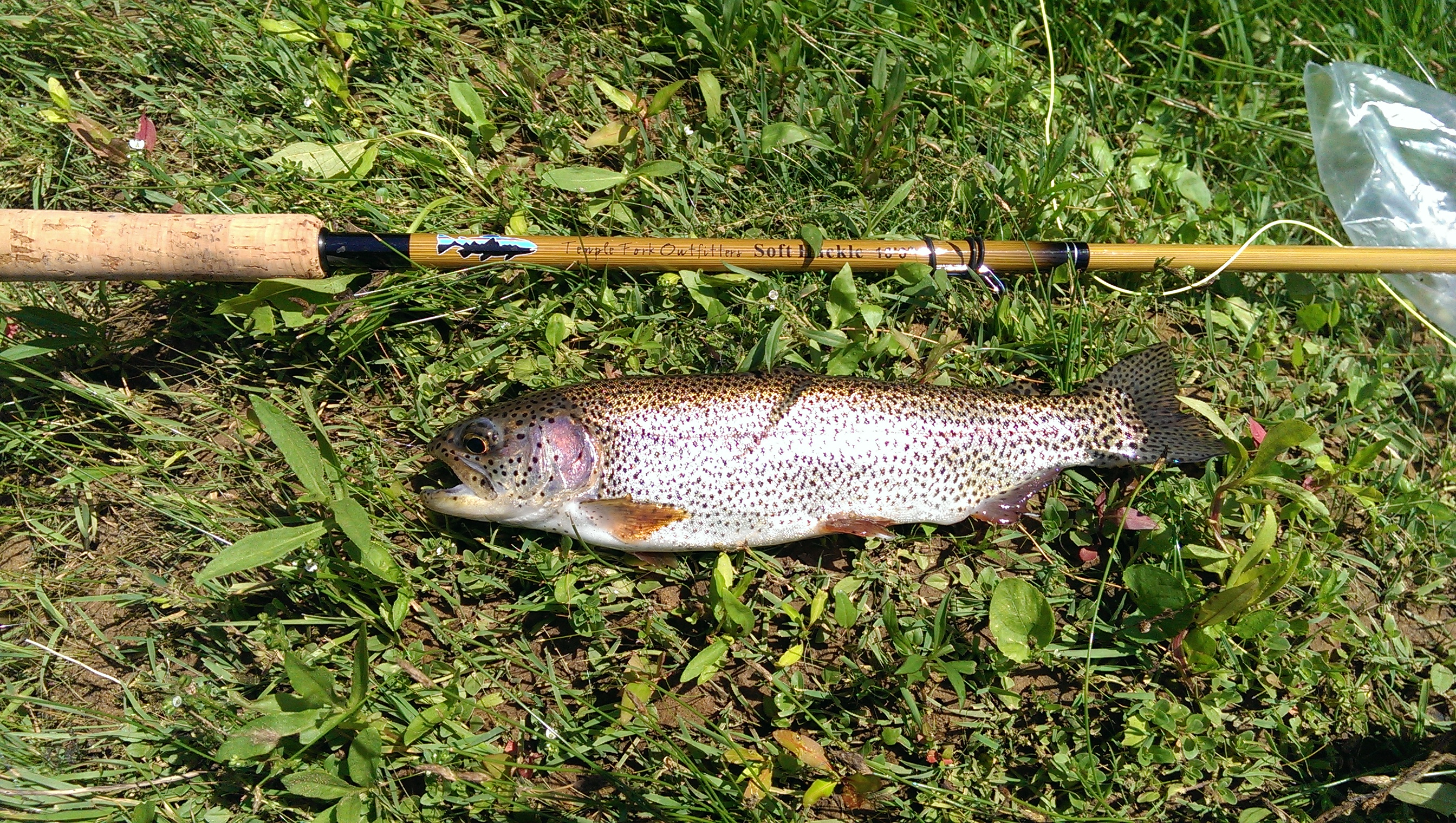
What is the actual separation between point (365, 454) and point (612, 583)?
3.96 feet

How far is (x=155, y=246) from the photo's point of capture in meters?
3.12

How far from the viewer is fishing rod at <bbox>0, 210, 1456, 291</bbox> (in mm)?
3064

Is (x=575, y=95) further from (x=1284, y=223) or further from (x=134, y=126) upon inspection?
(x=1284, y=223)

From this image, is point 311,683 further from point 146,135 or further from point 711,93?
point 711,93

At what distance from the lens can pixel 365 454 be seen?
3.51 m

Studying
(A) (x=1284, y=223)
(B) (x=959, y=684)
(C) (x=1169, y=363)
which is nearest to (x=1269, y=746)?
(B) (x=959, y=684)

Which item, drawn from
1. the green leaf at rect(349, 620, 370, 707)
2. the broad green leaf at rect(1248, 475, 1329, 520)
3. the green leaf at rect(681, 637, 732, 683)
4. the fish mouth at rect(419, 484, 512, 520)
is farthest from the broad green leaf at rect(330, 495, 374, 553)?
the broad green leaf at rect(1248, 475, 1329, 520)

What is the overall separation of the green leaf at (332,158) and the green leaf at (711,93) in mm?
1589

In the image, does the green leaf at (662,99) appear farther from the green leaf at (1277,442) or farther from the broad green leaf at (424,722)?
the green leaf at (1277,442)

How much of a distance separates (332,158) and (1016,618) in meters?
3.63

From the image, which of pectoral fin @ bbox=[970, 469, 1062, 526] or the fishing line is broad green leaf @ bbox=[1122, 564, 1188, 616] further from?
the fishing line

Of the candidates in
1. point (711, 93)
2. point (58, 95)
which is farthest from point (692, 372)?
point (58, 95)

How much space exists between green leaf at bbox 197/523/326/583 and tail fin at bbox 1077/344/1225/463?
3109 millimetres

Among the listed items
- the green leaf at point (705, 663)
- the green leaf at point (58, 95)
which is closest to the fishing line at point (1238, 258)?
the green leaf at point (705, 663)
